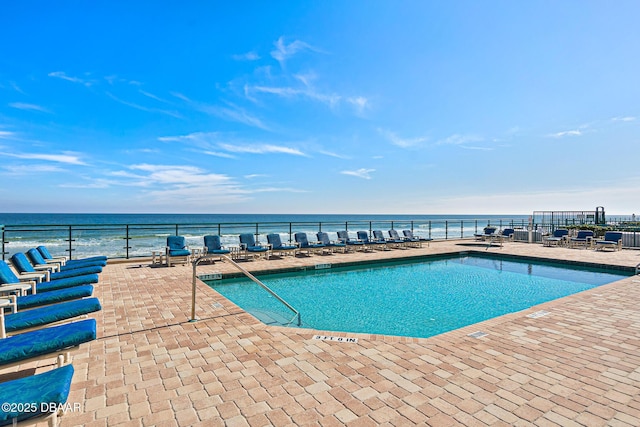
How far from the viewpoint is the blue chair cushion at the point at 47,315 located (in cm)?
→ 277

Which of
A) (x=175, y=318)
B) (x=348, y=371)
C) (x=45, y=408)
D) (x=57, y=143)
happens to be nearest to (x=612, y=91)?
(x=348, y=371)

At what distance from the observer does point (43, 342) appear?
220cm

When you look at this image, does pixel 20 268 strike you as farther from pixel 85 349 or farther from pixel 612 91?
pixel 612 91

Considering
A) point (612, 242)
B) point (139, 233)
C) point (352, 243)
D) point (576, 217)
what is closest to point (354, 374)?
Answer: point (352, 243)

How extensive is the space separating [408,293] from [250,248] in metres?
4.79

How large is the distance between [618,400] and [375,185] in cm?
2396

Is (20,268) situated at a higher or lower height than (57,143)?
lower

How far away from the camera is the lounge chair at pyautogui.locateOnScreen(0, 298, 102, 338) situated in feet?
8.96

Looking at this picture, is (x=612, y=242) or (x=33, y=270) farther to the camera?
(x=612, y=242)

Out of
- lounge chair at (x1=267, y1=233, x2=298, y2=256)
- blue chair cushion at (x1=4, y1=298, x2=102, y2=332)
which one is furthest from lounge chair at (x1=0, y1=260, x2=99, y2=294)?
lounge chair at (x1=267, y1=233, x2=298, y2=256)

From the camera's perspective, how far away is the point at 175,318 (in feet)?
13.9

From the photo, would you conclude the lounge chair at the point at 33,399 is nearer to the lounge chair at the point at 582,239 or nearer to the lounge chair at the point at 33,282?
the lounge chair at the point at 33,282

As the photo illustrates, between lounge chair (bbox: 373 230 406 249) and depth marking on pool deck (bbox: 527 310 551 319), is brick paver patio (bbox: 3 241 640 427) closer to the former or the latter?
depth marking on pool deck (bbox: 527 310 551 319)

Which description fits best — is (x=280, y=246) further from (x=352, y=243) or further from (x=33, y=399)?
(x=33, y=399)
